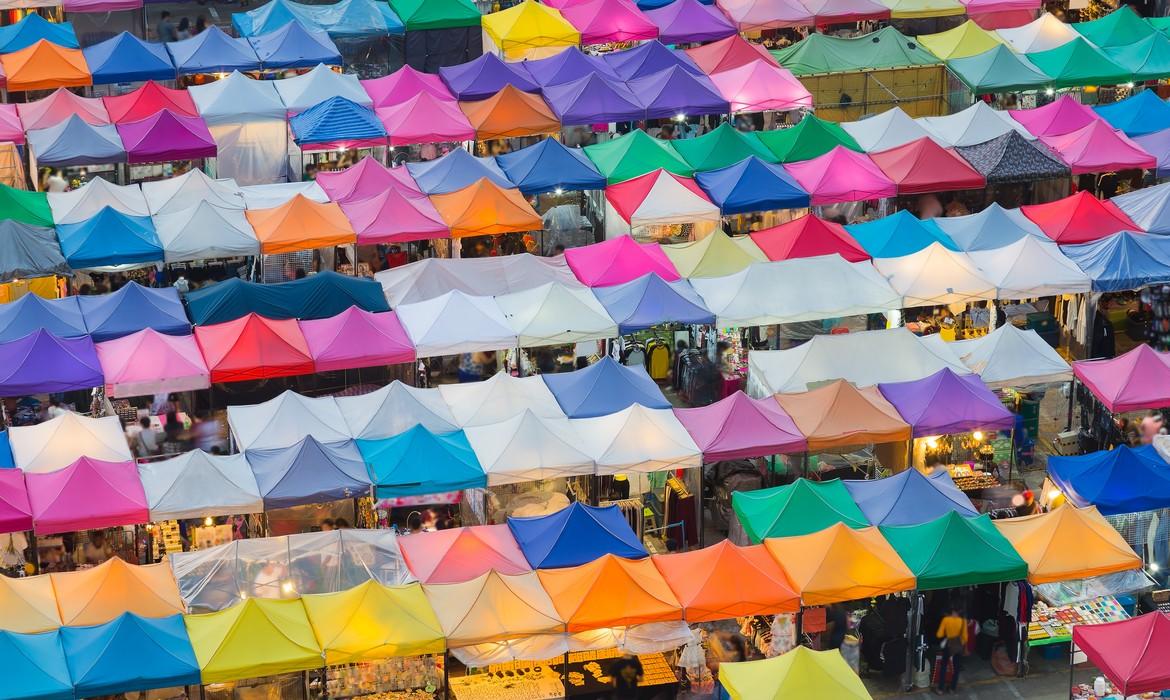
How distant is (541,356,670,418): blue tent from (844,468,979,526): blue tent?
138 inches

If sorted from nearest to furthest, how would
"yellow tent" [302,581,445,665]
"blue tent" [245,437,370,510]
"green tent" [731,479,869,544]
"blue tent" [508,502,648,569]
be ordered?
"yellow tent" [302,581,445,665]
"blue tent" [508,502,648,569]
"green tent" [731,479,869,544]
"blue tent" [245,437,370,510]

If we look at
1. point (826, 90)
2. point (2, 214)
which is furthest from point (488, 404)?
point (826, 90)

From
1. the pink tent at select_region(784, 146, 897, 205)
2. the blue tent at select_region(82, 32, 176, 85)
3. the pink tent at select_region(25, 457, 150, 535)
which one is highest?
the blue tent at select_region(82, 32, 176, 85)

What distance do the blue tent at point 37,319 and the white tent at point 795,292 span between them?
990 centimetres

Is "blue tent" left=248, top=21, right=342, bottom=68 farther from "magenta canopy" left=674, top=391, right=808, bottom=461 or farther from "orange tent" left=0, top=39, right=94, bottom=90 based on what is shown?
"magenta canopy" left=674, top=391, right=808, bottom=461

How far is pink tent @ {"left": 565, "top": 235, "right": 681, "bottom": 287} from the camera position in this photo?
109 ft

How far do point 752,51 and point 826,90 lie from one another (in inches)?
70.9

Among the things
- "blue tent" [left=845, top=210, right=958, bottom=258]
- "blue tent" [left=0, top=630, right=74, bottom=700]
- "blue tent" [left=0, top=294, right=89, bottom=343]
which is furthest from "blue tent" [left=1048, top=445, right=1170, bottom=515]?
"blue tent" [left=0, top=294, right=89, bottom=343]

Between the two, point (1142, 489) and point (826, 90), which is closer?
point (1142, 489)

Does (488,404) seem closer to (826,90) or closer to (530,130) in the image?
(530,130)

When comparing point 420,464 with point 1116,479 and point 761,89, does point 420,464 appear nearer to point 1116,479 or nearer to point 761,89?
point 1116,479

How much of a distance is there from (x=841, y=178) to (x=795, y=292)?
470 cm

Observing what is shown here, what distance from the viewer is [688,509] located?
28.3 m

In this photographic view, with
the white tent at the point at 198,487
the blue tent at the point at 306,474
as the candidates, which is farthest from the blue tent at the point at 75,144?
the blue tent at the point at 306,474
